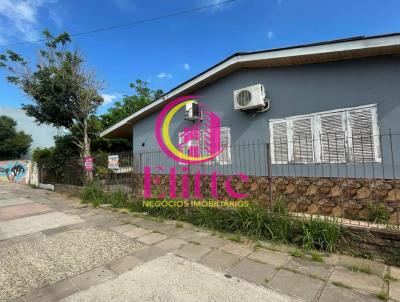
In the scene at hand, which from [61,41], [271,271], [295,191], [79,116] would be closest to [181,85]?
[295,191]

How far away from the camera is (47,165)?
14.5m

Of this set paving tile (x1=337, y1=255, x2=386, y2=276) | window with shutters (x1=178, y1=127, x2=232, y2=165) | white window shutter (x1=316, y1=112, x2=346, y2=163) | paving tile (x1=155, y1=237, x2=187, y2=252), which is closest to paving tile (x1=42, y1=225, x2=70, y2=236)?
paving tile (x1=155, y1=237, x2=187, y2=252)

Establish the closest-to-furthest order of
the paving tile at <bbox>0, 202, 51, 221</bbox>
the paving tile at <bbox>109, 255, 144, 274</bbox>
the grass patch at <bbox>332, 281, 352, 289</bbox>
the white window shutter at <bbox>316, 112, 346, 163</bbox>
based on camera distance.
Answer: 1. the grass patch at <bbox>332, 281, 352, 289</bbox>
2. the paving tile at <bbox>109, 255, 144, 274</bbox>
3. the white window shutter at <bbox>316, 112, 346, 163</bbox>
4. the paving tile at <bbox>0, 202, 51, 221</bbox>

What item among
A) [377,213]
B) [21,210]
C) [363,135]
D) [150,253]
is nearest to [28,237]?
[150,253]

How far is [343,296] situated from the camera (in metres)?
2.90

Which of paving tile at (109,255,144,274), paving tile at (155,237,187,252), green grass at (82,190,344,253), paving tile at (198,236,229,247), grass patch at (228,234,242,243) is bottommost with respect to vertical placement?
paving tile at (109,255,144,274)

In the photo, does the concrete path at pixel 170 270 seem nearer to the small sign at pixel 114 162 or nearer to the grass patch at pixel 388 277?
the grass patch at pixel 388 277

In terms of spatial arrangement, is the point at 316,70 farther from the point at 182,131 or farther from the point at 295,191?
the point at 182,131

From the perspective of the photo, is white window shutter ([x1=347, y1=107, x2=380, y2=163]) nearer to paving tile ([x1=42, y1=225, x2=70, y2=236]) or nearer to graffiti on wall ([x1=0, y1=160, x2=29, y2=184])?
paving tile ([x1=42, y1=225, x2=70, y2=236])

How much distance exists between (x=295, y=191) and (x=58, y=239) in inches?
215

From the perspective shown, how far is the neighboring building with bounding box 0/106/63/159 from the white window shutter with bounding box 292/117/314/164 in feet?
106

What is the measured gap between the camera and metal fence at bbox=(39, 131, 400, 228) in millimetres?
4934

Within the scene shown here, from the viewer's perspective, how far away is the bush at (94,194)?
30.5 ft

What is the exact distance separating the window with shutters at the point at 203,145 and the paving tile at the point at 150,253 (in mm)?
3633
